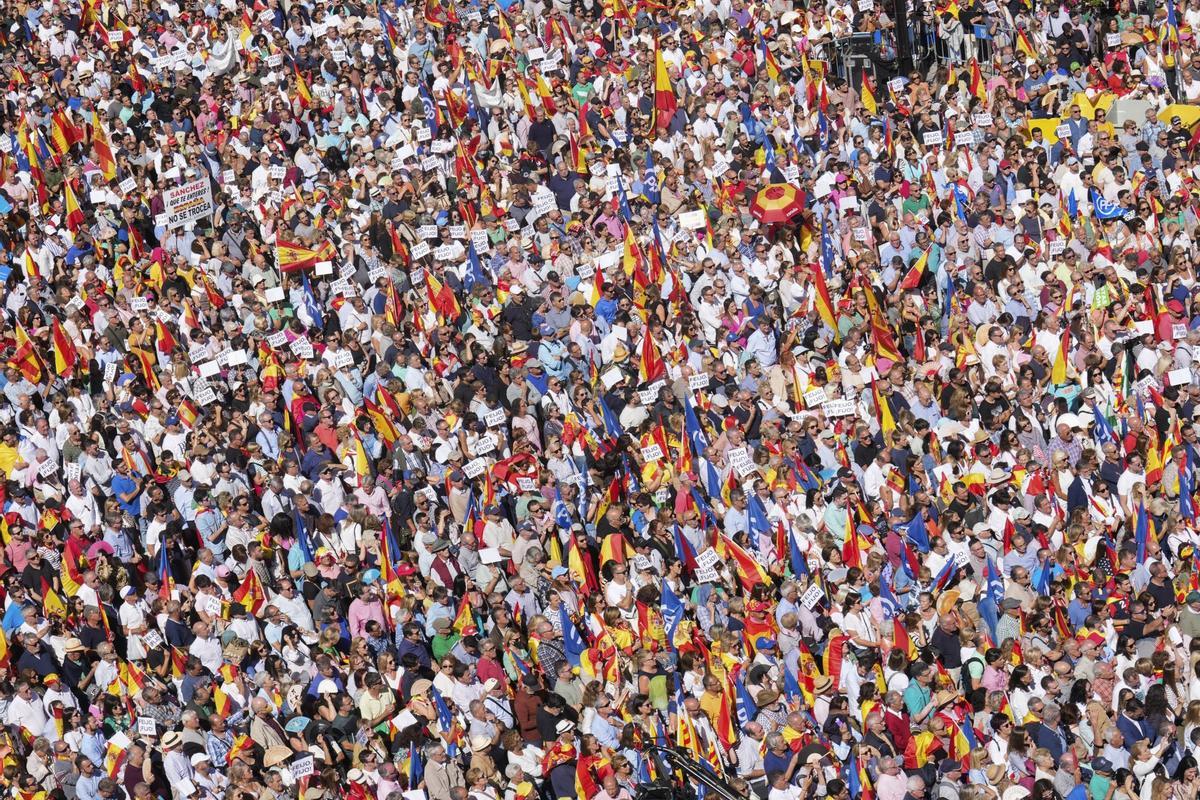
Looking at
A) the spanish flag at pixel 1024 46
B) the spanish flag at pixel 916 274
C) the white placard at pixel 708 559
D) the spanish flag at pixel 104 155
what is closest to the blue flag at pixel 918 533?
the white placard at pixel 708 559

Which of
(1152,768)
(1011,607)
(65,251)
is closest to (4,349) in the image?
(65,251)

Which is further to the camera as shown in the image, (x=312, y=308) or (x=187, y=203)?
(x=187, y=203)

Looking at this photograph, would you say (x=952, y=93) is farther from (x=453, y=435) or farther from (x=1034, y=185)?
(x=453, y=435)

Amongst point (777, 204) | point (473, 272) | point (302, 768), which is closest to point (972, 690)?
point (302, 768)

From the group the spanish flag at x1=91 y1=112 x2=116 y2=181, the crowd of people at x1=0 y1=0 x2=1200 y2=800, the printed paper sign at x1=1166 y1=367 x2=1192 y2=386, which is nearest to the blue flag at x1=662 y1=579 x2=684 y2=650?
the crowd of people at x1=0 y1=0 x2=1200 y2=800

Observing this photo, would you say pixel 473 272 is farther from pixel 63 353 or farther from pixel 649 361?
pixel 63 353

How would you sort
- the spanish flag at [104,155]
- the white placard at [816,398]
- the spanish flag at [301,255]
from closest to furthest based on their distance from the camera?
the white placard at [816,398]
the spanish flag at [301,255]
the spanish flag at [104,155]

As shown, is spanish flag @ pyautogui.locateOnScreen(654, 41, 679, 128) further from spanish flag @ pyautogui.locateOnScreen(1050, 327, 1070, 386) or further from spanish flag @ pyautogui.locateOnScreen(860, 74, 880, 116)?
spanish flag @ pyautogui.locateOnScreen(1050, 327, 1070, 386)

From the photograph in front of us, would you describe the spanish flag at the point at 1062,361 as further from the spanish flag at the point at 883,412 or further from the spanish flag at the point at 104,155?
the spanish flag at the point at 104,155
